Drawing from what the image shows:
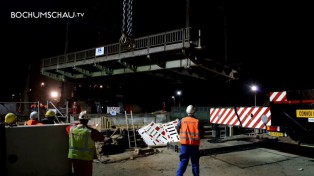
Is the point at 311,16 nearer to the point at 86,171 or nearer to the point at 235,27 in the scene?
the point at 235,27

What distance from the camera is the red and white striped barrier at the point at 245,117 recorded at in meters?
6.99

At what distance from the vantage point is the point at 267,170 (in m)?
6.08

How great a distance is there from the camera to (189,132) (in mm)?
5133

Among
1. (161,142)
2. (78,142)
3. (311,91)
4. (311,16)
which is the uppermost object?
(311,16)

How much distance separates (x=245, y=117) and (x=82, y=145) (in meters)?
5.56

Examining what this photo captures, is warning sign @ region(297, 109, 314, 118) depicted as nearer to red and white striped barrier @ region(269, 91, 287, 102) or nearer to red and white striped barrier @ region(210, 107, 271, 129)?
red and white striped barrier @ region(269, 91, 287, 102)

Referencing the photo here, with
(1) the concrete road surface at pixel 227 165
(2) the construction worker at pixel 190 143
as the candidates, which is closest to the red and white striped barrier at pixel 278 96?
(1) the concrete road surface at pixel 227 165

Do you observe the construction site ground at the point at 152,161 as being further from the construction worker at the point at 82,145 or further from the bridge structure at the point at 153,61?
the bridge structure at the point at 153,61

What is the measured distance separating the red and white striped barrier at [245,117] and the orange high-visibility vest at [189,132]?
2937 mm

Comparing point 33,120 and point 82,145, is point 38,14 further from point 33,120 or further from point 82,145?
point 82,145

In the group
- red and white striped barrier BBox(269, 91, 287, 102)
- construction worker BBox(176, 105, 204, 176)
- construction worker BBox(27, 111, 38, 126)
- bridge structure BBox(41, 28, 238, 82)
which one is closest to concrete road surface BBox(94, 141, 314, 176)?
construction worker BBox(176, 105, 204, 176)

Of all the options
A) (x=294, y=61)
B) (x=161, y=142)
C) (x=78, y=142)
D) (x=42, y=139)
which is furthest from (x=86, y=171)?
(x=294, y=61)

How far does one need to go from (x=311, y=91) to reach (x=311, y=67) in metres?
29.5

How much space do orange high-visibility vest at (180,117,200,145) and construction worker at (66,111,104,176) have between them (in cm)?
189
